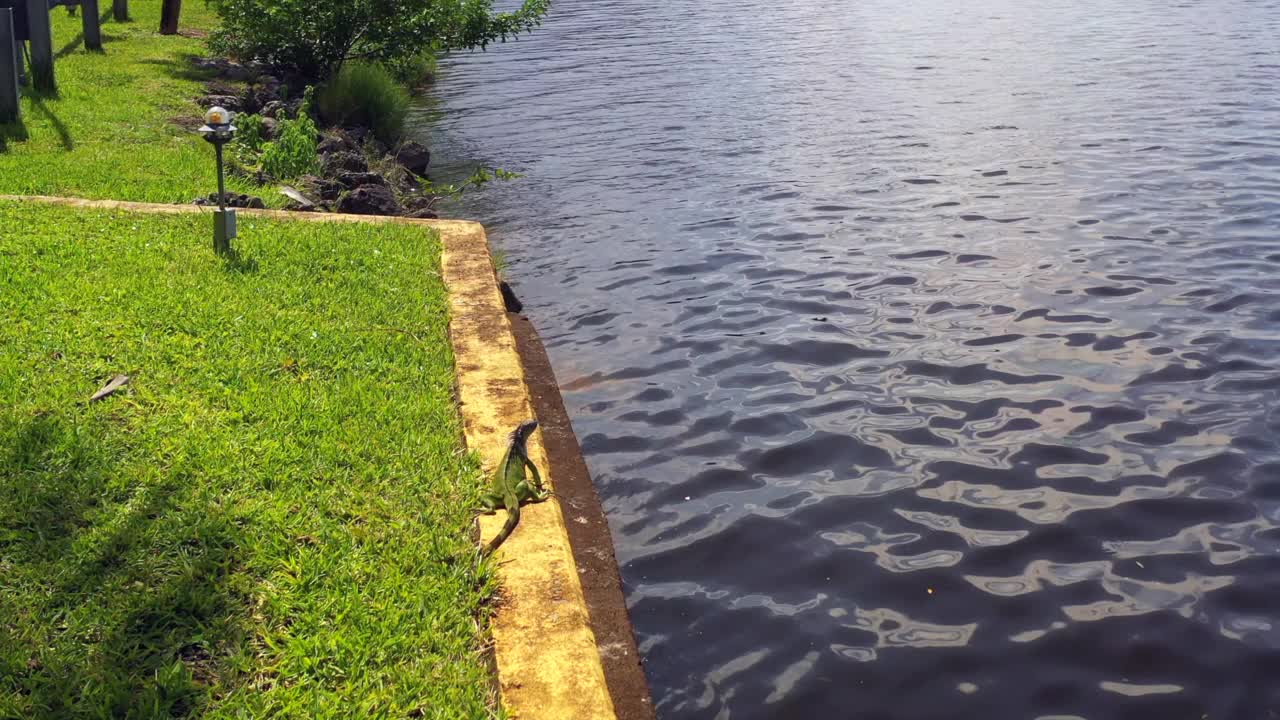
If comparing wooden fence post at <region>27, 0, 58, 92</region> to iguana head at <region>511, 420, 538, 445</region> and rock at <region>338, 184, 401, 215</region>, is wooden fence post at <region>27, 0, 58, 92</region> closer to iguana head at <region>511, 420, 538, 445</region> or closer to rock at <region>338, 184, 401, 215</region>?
rock at <region>338, 184, 401, 215</region>

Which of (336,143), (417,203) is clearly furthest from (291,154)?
(336,143)

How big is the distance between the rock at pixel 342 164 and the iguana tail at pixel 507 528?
9517mm

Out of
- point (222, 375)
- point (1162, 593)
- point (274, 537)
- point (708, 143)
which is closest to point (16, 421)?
point (222, 375)

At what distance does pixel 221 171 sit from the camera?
26.1 ft

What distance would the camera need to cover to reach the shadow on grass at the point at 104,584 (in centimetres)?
387

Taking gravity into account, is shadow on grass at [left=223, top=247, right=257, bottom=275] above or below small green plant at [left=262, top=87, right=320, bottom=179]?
above

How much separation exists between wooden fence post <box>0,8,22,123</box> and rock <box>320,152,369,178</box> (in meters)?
3.24

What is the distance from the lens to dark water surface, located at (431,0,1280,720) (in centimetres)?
537

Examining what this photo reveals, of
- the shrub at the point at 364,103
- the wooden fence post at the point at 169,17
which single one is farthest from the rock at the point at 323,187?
the wooden fence post at the point at 169,17

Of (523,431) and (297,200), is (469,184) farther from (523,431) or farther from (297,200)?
(523,431)

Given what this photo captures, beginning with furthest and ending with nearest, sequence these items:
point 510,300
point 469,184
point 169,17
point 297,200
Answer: point 169,17 → point 469,184 → point 297,200 → point 510,300

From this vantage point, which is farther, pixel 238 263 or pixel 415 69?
pixel 415 69

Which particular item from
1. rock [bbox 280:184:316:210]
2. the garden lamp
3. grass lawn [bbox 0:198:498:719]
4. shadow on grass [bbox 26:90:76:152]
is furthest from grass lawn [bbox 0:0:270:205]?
grass lawn [bbox 0:198:498:719]

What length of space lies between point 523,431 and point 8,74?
30.0 feet
